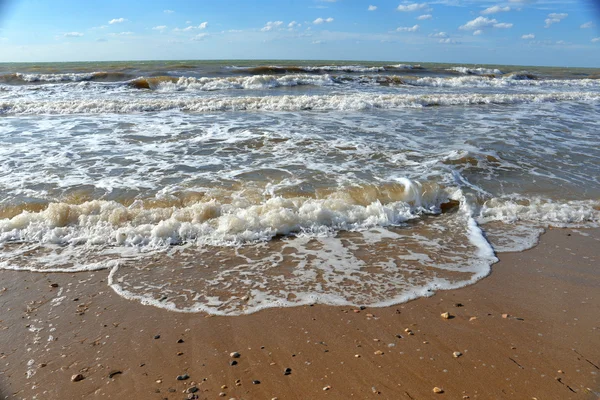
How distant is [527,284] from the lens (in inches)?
157

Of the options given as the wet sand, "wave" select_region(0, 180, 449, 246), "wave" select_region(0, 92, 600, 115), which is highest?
"wave" select_region(0, 92, 600, 115)

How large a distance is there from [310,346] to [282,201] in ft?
9.66

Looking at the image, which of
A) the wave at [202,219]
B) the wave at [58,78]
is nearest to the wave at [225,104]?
the wave at [58,78]

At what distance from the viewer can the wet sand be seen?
2.63 m

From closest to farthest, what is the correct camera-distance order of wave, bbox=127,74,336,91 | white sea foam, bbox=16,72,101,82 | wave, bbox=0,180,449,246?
wave, bbox=0,180,449,246
wave, bbox=127,74,336,91
white sea foam, bbox=16,72,101,82

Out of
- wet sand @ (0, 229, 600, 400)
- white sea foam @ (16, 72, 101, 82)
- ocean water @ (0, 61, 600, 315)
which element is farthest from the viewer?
white sea foam @ (16, 72, 101, 82)

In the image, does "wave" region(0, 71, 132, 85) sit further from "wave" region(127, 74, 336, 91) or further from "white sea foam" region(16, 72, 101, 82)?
"wave" region(127, 74, 336, 91)

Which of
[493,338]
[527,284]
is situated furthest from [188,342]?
[527,284]

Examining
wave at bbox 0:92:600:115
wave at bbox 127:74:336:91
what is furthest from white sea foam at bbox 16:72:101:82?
Answer: wave at bbox 0:92:600:115

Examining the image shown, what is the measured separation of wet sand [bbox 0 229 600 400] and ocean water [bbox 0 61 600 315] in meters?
0.29

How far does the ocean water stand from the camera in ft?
13.7

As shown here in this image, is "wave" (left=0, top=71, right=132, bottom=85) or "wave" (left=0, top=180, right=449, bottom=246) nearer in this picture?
"wave" (left=0, top=180, right=449, bottom=246)

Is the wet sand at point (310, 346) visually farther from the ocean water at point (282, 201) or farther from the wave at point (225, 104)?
the wave at point (225, 104)

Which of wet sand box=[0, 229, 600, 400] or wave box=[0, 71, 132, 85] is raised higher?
wave box=[0, 71, 132, 85]
